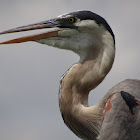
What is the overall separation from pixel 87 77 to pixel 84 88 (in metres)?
0.19

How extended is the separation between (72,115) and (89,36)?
54.6 inches

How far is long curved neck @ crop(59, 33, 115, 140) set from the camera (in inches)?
275

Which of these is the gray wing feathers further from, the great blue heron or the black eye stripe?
the black eye stripe

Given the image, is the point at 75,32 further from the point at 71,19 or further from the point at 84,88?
the point at 84,88

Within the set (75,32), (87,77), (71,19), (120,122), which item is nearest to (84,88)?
(87,77)

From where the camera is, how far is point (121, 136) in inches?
255

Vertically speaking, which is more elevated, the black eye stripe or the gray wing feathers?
the black eye stripe

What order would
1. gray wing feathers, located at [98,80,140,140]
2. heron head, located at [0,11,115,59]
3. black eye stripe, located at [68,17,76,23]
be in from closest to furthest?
gray wing feathers, located at [98,80,140,140] → heron head, located at [0,11,115,59] → black eye stripe, located at [68,17,76,23]

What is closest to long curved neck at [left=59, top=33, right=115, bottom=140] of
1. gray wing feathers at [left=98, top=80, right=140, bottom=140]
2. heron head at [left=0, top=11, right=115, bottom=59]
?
heron head at [left=0, top=11, right=115, bottom=59]

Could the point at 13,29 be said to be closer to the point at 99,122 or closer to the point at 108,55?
the point at 108,55

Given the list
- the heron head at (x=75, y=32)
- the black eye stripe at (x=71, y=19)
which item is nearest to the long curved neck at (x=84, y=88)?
the heron head at (x=75, y=32)

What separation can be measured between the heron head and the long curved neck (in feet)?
0.67

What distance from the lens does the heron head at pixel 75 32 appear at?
7102mm

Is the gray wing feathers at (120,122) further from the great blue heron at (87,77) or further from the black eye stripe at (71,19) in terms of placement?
the black eye stripe at (71,19)
